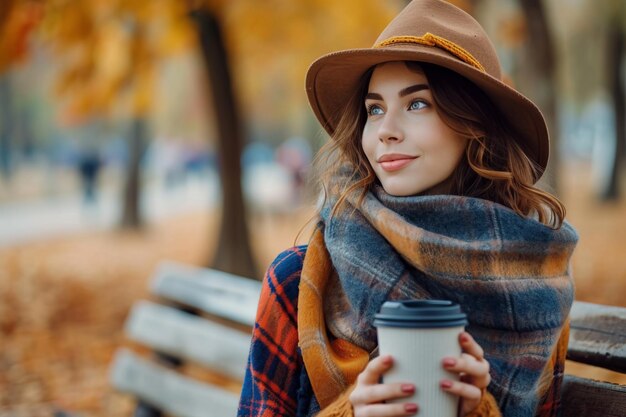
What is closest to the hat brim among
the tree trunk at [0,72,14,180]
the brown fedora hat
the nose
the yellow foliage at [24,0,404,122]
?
the brown fedora hat

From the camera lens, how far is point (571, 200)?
24016 mm

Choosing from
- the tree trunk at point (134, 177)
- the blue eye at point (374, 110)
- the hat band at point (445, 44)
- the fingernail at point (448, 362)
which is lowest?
the fingernail at point (448, 362)

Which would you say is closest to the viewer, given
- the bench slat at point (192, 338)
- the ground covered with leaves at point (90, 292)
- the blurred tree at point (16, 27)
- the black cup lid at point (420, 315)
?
the black cup lid at point (420, 315)

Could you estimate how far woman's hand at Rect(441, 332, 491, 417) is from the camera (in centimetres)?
155

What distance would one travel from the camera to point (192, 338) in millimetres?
3713

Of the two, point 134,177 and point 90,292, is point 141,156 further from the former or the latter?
point 90,292

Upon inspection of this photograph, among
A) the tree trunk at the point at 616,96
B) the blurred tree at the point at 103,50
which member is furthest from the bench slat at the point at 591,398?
the tree trunk at the point at 616,96

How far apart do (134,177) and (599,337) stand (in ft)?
56.7

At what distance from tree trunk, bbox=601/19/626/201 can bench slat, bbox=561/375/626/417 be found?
1709cm

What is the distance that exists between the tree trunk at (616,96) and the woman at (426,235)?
17.3m

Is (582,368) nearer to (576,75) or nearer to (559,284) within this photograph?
(559,284)

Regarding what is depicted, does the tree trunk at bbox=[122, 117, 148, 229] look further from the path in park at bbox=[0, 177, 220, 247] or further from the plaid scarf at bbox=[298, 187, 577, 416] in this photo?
the plaid scarf at bbox=[298, 187, 577, 416]

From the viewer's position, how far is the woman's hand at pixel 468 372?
60.9 inches

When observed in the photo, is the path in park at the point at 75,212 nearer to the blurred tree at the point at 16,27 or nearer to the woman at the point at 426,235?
the blurred tree at the point at 16,27
